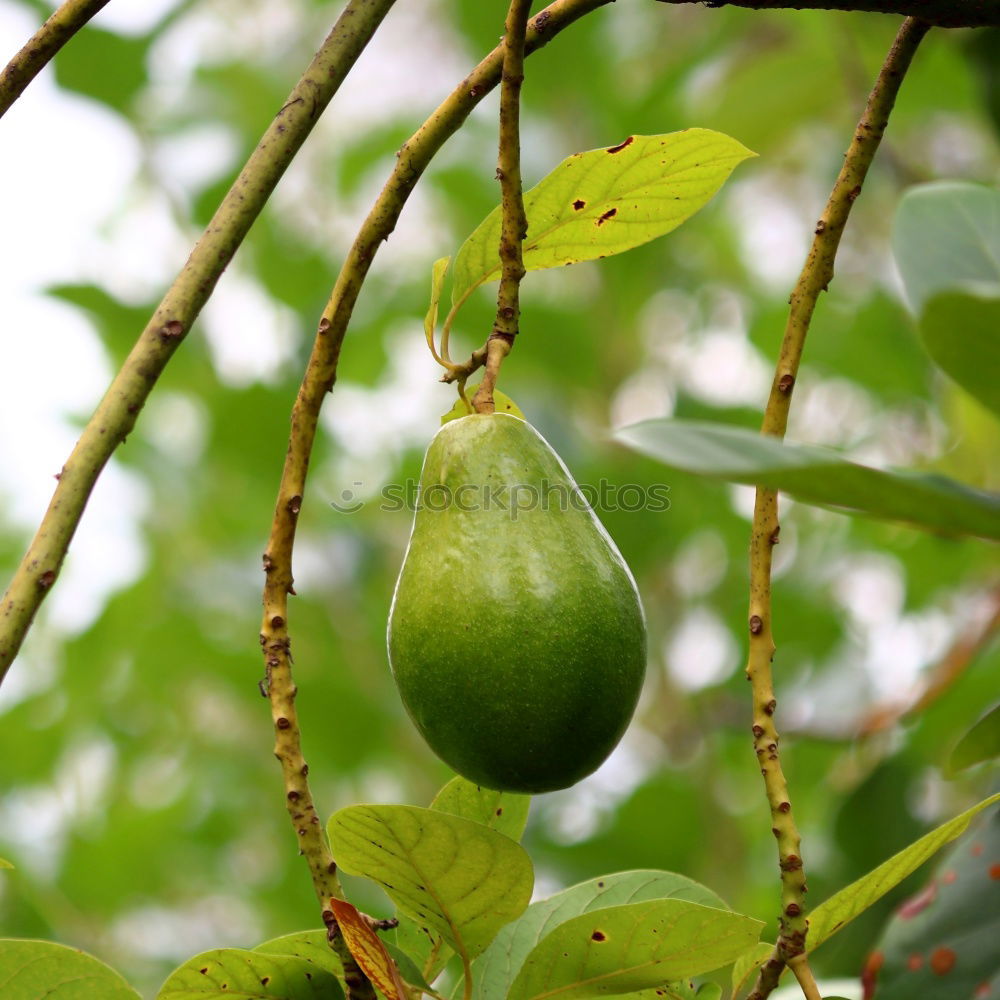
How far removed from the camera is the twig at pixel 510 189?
509 millimetres

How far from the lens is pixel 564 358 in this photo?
1647mm

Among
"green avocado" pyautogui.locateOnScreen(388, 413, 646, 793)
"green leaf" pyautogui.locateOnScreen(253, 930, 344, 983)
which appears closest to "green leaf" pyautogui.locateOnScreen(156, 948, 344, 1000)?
"green leaf" pyautogui.locateOnScreen(253, 930, 344, 983)

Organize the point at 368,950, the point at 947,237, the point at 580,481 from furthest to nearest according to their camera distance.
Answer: the point at 580,481
the point at 947,237
the point at 368,950

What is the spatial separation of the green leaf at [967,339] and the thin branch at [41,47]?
1.10 feet

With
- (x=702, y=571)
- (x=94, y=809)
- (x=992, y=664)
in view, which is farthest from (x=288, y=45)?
(x=992, y=664)

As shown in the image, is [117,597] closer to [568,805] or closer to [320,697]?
[320,697]

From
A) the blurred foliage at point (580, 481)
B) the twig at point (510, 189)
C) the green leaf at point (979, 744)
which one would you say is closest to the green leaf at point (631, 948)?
the green leaf at point (979, 744)

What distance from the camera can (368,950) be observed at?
0.46 meters

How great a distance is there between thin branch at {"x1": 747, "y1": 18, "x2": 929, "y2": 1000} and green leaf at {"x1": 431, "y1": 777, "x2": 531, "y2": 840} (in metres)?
0.12

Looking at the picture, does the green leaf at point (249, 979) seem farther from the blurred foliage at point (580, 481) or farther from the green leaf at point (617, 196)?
the blurred foliage at point (580, 481)

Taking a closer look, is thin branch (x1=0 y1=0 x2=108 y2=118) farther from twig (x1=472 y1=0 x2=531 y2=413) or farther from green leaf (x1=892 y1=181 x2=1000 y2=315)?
green leaf (x1=892 y1=181 x2=1000 y2=315)

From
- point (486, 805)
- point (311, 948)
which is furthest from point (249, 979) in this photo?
point (486, 805)

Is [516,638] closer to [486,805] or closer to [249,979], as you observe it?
[486,805]

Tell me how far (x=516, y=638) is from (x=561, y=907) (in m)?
0.13
